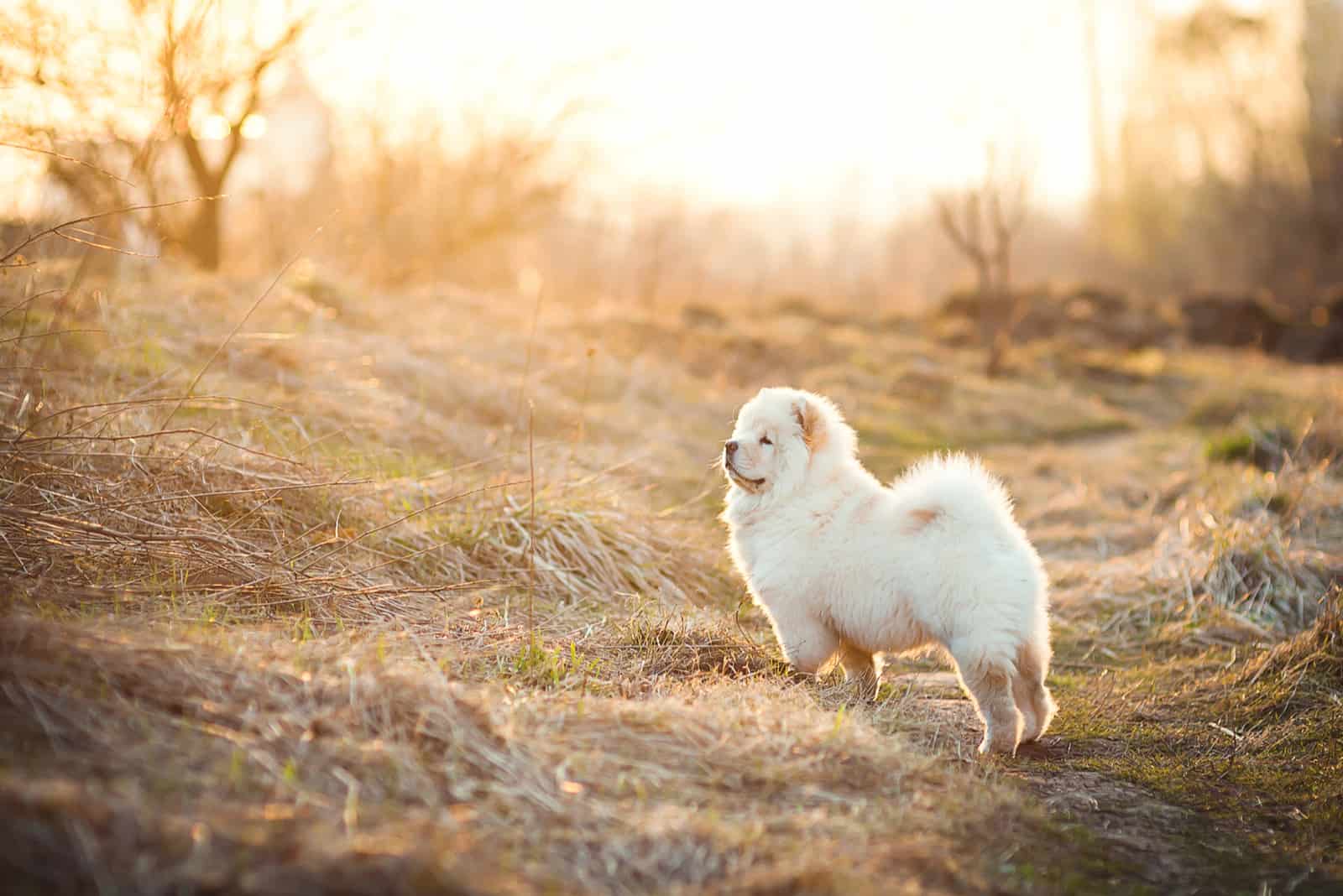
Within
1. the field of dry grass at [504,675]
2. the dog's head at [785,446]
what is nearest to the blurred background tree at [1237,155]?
the field of dry grass at [504,675]

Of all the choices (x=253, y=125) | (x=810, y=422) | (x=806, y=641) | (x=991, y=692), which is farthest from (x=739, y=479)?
(x=253, y=125)

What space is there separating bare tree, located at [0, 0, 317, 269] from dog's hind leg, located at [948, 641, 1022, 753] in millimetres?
3565

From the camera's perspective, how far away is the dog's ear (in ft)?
15.3

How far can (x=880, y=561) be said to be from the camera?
4078 millimetres

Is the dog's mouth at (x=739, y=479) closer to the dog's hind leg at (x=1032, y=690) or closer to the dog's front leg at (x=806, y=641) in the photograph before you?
the dog's front leg at (x=806, y=641)

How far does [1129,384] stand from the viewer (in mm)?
18625

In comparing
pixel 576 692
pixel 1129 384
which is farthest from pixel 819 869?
pixel 1129 384

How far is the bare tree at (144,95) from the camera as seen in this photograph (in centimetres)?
586

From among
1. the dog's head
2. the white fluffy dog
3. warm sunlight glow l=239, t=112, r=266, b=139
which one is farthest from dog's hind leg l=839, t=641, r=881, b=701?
warm sunlight glow l=239, t=112, r=266, b=139

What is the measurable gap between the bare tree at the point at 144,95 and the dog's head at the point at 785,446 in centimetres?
271

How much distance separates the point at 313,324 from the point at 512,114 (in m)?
6.63

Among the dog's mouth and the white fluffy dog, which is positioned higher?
the dog's mouth

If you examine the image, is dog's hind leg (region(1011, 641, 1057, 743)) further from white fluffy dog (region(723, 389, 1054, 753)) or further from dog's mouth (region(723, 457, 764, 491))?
dog's mouth (region(723, 457, 764, 491))

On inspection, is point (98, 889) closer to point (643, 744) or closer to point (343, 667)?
point (343, 667)
